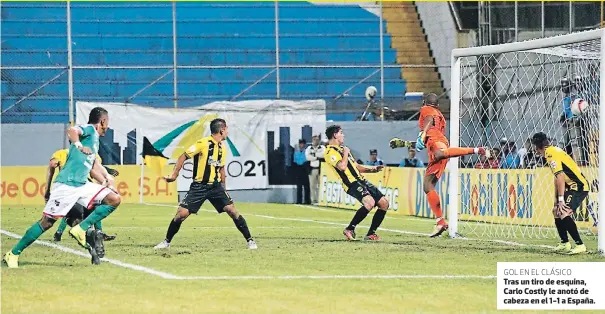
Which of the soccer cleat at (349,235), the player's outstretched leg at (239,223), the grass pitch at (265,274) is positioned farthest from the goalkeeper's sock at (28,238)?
the soccer cleat at (349,235)

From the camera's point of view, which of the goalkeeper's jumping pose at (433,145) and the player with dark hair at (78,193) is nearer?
the player with dark hair at (78,193)

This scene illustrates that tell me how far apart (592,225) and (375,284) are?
9.70 metres

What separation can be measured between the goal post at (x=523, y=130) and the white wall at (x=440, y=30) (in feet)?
17.4

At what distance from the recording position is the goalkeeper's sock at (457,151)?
16719mm

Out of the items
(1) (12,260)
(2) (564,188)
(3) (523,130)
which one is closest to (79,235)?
(1) (12,260)

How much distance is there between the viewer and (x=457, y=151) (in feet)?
55.4

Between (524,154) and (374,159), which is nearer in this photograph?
(524,154)

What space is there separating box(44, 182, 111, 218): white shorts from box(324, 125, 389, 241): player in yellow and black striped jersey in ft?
16.7

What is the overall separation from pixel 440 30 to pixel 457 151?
749 inches

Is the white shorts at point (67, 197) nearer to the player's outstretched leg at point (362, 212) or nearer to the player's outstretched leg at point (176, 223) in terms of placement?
the player's outstretched leg at point (176, 223)

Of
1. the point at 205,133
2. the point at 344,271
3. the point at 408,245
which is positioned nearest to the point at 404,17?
the point at 205,133

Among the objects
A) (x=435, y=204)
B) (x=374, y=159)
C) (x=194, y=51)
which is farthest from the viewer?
(x=194, y=51)

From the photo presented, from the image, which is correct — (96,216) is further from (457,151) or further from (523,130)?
(523,130)

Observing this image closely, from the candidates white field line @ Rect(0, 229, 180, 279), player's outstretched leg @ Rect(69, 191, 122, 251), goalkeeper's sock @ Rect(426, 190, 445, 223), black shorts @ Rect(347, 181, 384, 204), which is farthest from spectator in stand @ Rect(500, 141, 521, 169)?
player's outstretched leg @ Rect(69, 191, 122, 251)
